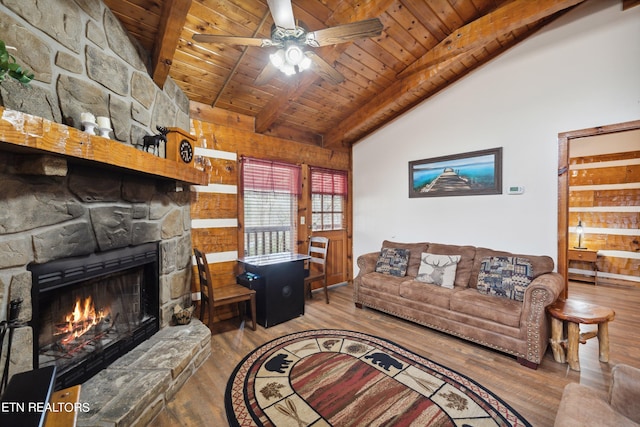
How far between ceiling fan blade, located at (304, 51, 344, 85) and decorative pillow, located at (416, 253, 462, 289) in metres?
2.44

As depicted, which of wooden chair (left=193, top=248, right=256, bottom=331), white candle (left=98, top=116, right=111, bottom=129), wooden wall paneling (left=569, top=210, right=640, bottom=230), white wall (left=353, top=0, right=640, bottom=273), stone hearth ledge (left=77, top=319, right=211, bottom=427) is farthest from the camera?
wooden wall paneling (left=569, top=210, right=640, bottom=230)

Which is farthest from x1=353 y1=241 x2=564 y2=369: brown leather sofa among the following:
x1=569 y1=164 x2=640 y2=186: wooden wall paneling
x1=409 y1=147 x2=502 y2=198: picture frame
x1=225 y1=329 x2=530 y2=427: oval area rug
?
x1=569 y1=164 x2=640 y2=186: wooden wall paneling

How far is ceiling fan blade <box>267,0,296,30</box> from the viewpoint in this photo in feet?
5.20

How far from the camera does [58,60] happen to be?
153 cm

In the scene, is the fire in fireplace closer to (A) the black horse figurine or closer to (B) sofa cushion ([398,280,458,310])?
(A) the black horse figurine

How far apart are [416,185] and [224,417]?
3.64 m

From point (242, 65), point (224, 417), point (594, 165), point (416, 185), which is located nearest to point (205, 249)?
point (224, 417)

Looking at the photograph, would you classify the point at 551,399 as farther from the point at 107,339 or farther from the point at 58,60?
the point at 58,60

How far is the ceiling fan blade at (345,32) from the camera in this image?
1796 mm

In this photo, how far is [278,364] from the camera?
236cm

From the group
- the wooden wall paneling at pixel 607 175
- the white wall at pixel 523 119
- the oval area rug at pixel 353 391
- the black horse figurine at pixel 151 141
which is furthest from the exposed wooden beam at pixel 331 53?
the wooden wall paneling at pixel 607 175

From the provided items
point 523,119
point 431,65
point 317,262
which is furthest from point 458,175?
point 317,262

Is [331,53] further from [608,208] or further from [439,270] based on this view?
[608,208]

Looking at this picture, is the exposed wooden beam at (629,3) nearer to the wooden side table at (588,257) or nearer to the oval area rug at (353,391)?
the oval area rug at (353,391)
